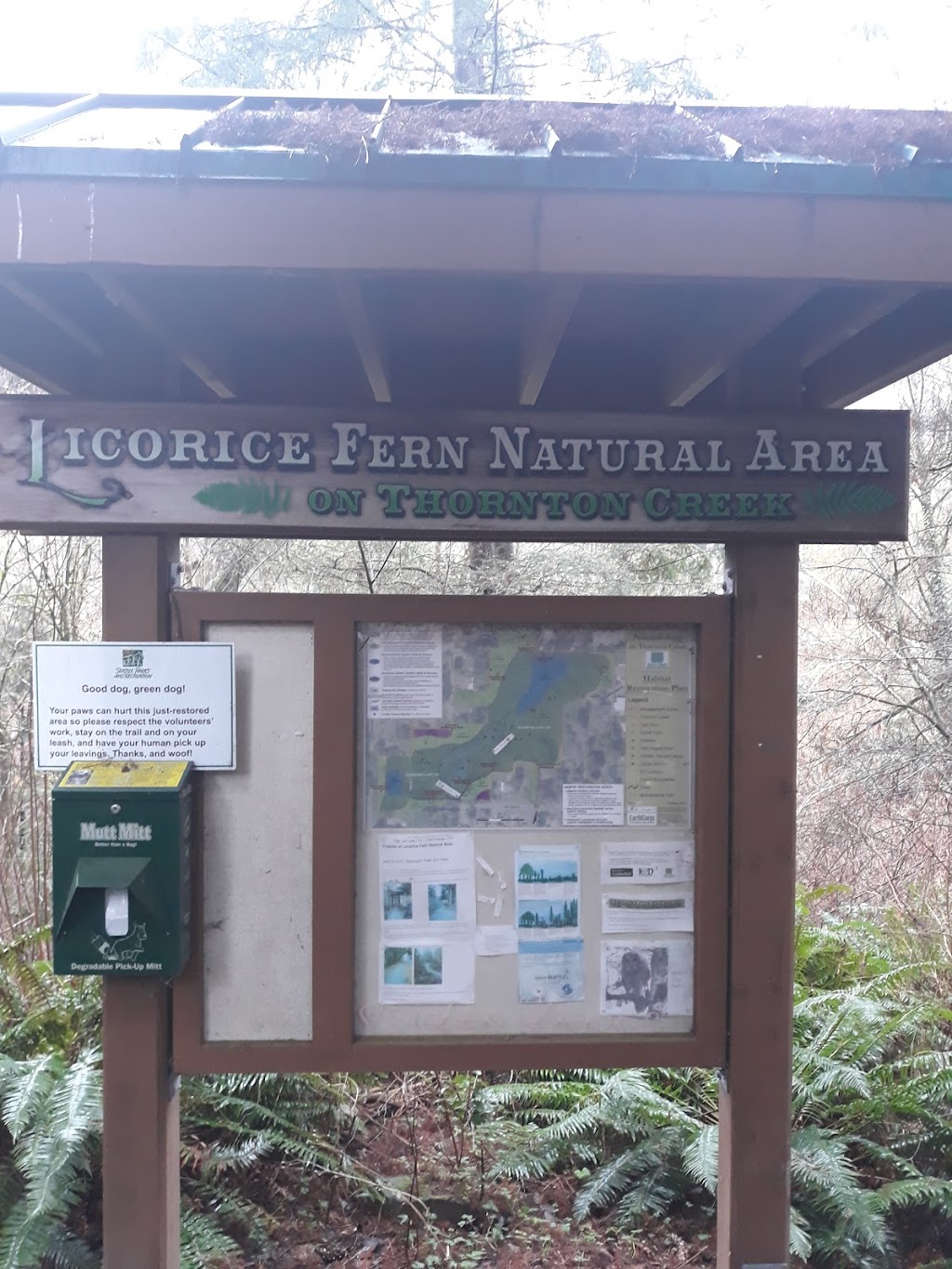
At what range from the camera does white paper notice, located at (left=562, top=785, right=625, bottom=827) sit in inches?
104

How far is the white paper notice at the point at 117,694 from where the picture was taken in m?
2.49

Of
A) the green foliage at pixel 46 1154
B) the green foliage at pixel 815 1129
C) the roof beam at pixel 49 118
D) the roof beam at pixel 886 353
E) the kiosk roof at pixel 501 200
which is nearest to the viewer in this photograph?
the kiosk roof at pixel 501 200

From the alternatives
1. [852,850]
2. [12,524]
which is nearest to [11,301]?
[12,524]

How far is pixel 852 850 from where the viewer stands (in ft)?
23.6

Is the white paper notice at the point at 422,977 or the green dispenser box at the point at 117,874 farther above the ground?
the green dispenser box at the point at 117,874

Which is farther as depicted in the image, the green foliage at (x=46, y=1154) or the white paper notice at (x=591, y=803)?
the green foliage at (x=46, y=1154)

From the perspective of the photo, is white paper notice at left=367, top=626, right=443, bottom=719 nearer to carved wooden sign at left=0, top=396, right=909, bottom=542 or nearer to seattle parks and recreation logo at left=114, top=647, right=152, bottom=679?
carved wooden sign at left=0, top=396, right=909, bottom=542

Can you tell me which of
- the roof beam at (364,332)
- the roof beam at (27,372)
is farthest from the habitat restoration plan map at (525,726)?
the roof beam at (27,372)

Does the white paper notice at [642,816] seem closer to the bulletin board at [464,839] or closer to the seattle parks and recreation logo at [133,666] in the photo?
the bulletin board at [464,839]

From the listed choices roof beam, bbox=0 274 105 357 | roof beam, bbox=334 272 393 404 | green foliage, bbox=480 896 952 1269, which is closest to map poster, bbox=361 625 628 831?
roof beam, bbox=334 272 393 404

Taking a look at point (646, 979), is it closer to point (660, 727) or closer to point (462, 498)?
point (660, 727)

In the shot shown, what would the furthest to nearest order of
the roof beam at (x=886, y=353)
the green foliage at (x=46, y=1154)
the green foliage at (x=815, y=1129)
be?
1. the green foliage at (x=815, y=1129)
2. the green foliage at (x=46, y=1154)
3. the roof beam at (x=886, y=353)

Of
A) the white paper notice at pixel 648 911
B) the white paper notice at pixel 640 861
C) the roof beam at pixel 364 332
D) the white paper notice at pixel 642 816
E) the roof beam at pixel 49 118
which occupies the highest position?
the roof beam at pixel 49 118

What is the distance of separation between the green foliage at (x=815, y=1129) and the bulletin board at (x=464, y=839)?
1183 mm
